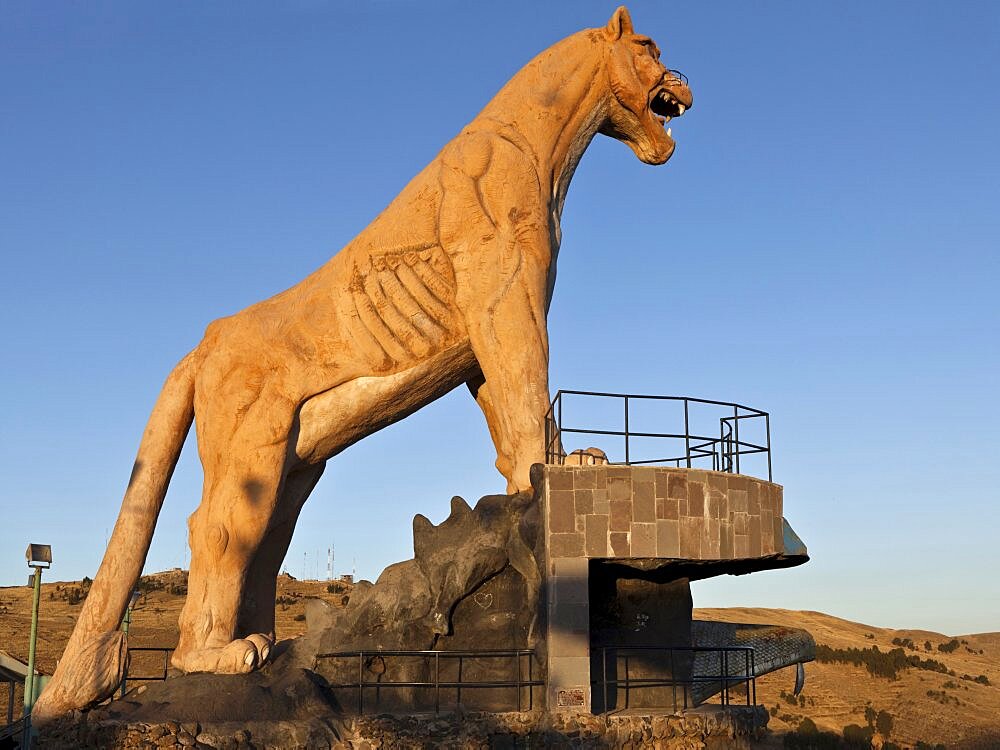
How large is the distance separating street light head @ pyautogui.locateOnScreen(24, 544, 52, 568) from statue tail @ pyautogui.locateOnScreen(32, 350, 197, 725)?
8.54 ft

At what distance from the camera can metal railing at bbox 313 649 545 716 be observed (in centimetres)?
1059

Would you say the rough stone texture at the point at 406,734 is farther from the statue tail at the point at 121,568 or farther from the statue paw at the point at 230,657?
the statue paw at the point at 230,657

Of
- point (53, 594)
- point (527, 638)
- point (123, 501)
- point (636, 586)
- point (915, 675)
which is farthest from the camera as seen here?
point (53, 594)

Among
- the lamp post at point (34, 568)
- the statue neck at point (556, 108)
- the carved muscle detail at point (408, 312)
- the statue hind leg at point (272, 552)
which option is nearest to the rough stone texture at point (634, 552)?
the carved muscle detail at point (408, 312)

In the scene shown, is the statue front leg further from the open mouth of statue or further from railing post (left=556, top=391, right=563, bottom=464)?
the open mouth of statue

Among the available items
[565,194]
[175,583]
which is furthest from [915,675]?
[565,194]

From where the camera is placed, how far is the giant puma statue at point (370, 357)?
11.7 metres

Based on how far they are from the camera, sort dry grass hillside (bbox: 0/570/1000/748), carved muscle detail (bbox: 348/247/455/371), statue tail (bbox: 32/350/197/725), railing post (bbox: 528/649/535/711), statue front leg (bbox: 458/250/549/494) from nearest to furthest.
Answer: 1. railing post (bbox: 528/649/535/711)
2. statue tail (bbox: 32/350/197/725)
3. statue front leg (bbox: 458/250/549/494)
4. carved muscle detail (bbox: 348/247/455/371)
5. dry grass hillside (bbox: 0/570/1000/748)

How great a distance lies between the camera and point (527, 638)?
35.5ft

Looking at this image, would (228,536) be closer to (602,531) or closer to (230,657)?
(230,657)

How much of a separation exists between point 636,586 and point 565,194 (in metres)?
4.41

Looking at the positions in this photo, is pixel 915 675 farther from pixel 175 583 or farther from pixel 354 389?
pixel 354 389

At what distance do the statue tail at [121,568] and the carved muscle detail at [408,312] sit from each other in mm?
2138

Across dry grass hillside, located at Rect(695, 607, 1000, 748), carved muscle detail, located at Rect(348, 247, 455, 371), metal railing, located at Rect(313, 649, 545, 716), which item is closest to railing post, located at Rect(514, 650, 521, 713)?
metal railing, located at Rect(313, 649, 545, 716)
